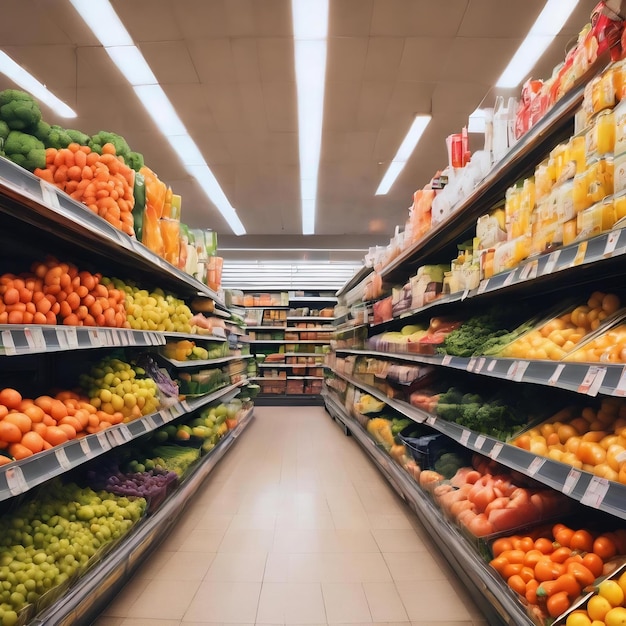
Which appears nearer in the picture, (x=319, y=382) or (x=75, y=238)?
(x=75, y=238)

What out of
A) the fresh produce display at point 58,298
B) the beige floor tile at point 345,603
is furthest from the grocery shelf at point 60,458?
the beige floor tile at point 345,603

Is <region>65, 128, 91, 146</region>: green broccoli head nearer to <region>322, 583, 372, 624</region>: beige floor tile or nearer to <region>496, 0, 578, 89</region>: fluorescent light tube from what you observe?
<region>322, 583, 372, 624</region>: beige floor tile

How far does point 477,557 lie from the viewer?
6.08 feet

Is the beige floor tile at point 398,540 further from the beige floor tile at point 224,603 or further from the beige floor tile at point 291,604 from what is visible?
the beige floor tile at point 224,603

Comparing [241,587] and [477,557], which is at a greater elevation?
[477,557]

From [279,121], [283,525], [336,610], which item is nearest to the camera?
[336,610]

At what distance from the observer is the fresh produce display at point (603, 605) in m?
1.17

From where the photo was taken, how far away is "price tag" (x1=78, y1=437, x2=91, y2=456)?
1.79 m

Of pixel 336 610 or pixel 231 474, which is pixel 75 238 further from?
pixel 231 474

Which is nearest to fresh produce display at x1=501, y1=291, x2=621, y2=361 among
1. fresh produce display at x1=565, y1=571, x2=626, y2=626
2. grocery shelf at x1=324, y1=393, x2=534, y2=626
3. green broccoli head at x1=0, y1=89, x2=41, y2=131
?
fresh produce display at x1=565, y1=571, x2=626, y2=626

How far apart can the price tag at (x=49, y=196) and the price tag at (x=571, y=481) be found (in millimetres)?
1930

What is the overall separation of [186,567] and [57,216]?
1847 mm

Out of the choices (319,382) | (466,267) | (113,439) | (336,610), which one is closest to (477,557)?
(336,610)

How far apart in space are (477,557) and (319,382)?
28.3ft
